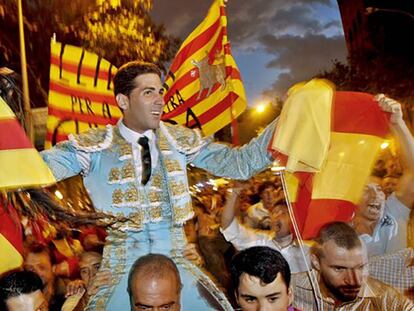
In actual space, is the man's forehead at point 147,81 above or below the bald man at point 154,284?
above

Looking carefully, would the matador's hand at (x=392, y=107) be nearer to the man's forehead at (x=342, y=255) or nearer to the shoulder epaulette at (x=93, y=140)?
the man's forehead at (x=342, y=255)

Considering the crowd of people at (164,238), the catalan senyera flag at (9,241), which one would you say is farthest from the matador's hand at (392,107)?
the catalan senyera flag at (9,241)

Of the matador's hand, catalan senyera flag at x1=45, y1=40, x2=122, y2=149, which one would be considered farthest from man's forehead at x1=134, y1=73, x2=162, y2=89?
catalan senyera flag at x1=45, y1=40, x2=122, y2=149

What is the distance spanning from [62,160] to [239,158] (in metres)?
0.97

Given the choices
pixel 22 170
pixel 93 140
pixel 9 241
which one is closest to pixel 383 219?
pixel 93 140

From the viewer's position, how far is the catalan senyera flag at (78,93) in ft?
23.1

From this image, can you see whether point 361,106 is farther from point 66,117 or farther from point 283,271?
point 66,117

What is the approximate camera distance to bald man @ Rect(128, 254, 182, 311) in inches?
148

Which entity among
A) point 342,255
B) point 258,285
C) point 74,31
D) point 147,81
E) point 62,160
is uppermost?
point 147,81

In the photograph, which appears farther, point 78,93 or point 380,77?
point 380,77

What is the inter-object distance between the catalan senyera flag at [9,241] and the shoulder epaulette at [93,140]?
0.51m

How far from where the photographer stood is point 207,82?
7.15 metres

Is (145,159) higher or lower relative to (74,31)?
higher

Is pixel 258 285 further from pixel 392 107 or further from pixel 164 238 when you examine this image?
pixel 392 107
